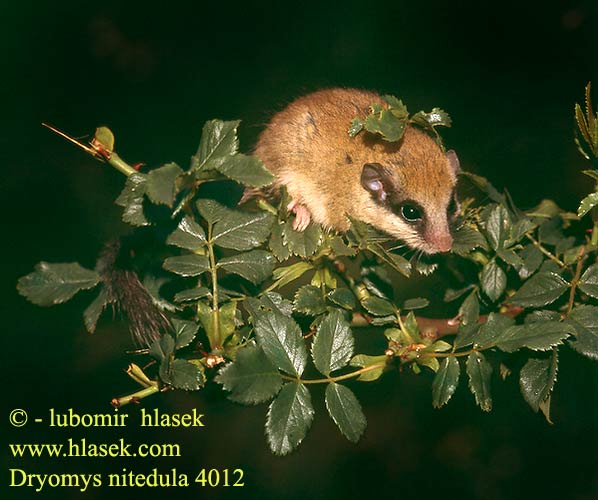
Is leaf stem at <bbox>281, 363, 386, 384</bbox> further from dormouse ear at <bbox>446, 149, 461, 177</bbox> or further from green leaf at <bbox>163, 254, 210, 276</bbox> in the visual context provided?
dormouse ear at <bbox>446, 149, 461, 177</bbox>

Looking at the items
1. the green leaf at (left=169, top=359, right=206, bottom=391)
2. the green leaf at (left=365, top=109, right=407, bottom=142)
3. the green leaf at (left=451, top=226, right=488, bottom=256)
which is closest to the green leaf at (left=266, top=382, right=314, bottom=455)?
the green leaf at (left=169, top=359, right=206, bottom=391)

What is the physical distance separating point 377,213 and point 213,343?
979mm

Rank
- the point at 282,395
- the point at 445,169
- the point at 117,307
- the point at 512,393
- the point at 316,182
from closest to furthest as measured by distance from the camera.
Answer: the point at 282,395, the point at 117,307, the point at 445,169, the point at 316,182, the point at 512,393

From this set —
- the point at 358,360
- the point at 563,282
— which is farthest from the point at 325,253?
Answer: the point at 563,282

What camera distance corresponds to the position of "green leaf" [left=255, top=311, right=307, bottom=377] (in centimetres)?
111

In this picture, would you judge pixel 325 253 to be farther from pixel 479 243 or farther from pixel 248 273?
pixel 479 243

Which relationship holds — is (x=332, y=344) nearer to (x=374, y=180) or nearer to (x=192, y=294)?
(x=192, y=294)

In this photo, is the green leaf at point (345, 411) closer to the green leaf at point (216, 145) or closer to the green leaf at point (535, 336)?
the green leaf at point (535, 336)

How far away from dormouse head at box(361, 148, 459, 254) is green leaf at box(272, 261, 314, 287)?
2.01 ft

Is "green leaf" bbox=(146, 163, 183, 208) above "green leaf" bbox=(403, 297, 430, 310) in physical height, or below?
above

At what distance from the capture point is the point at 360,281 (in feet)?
4.61

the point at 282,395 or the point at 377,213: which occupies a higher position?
the point at 282,395

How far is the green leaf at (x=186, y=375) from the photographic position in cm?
110

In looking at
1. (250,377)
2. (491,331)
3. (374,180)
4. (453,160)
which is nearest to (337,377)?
(250,377)
